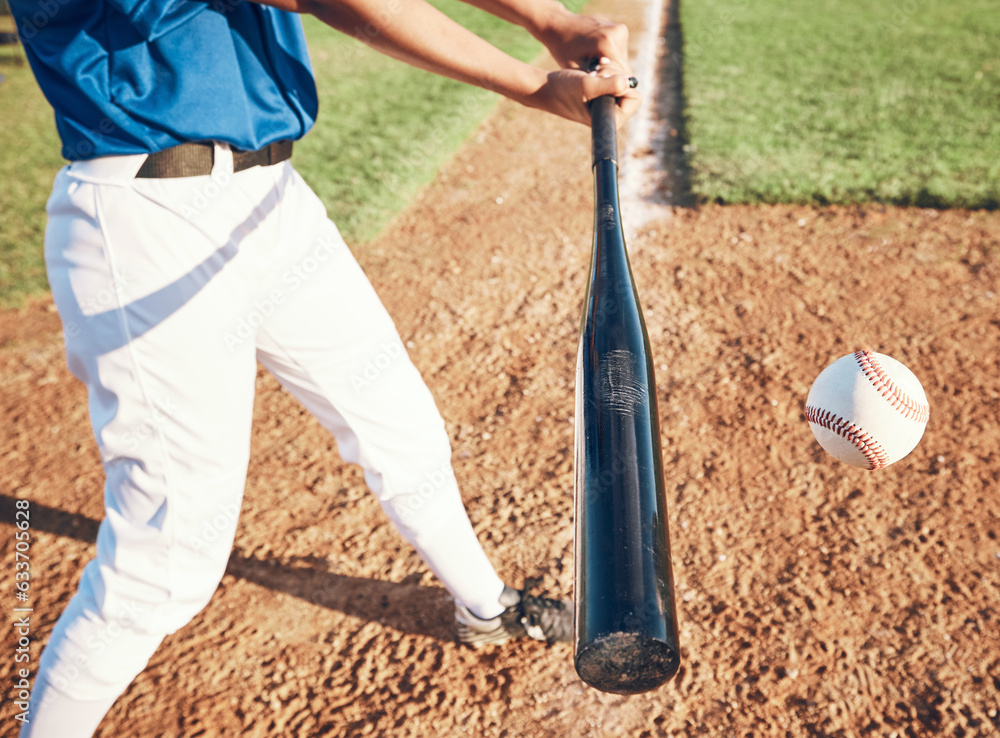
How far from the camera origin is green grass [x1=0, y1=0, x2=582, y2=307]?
4.41 m

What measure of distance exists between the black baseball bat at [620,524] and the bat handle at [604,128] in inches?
17.0

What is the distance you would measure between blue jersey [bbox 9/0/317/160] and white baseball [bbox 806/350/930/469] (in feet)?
5.22

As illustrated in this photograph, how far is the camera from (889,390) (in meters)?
1.83

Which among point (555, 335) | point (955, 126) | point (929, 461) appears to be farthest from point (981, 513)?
point (955, 126)

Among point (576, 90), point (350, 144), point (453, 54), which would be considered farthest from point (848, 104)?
point (453, 54)

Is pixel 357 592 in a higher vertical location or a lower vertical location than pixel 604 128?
lower

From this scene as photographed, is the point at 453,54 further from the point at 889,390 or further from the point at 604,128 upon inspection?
the point at 889,390

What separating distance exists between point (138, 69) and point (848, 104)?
595 centimetres

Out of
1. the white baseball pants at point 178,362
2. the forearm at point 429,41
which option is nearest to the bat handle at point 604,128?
the forearm at point 429,41

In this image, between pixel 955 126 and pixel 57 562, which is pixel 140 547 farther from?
pixel 955 126

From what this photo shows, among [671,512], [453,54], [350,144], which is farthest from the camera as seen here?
[350,144]

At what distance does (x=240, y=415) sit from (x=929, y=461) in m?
2.43

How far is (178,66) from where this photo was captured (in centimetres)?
121

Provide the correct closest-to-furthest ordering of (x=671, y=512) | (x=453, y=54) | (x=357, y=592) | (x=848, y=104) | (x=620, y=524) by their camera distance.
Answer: (x=620, y=524) < (x=453, y=54) < (x=357, y=592) < (x=671, y=512) < (x=848, y=104)
